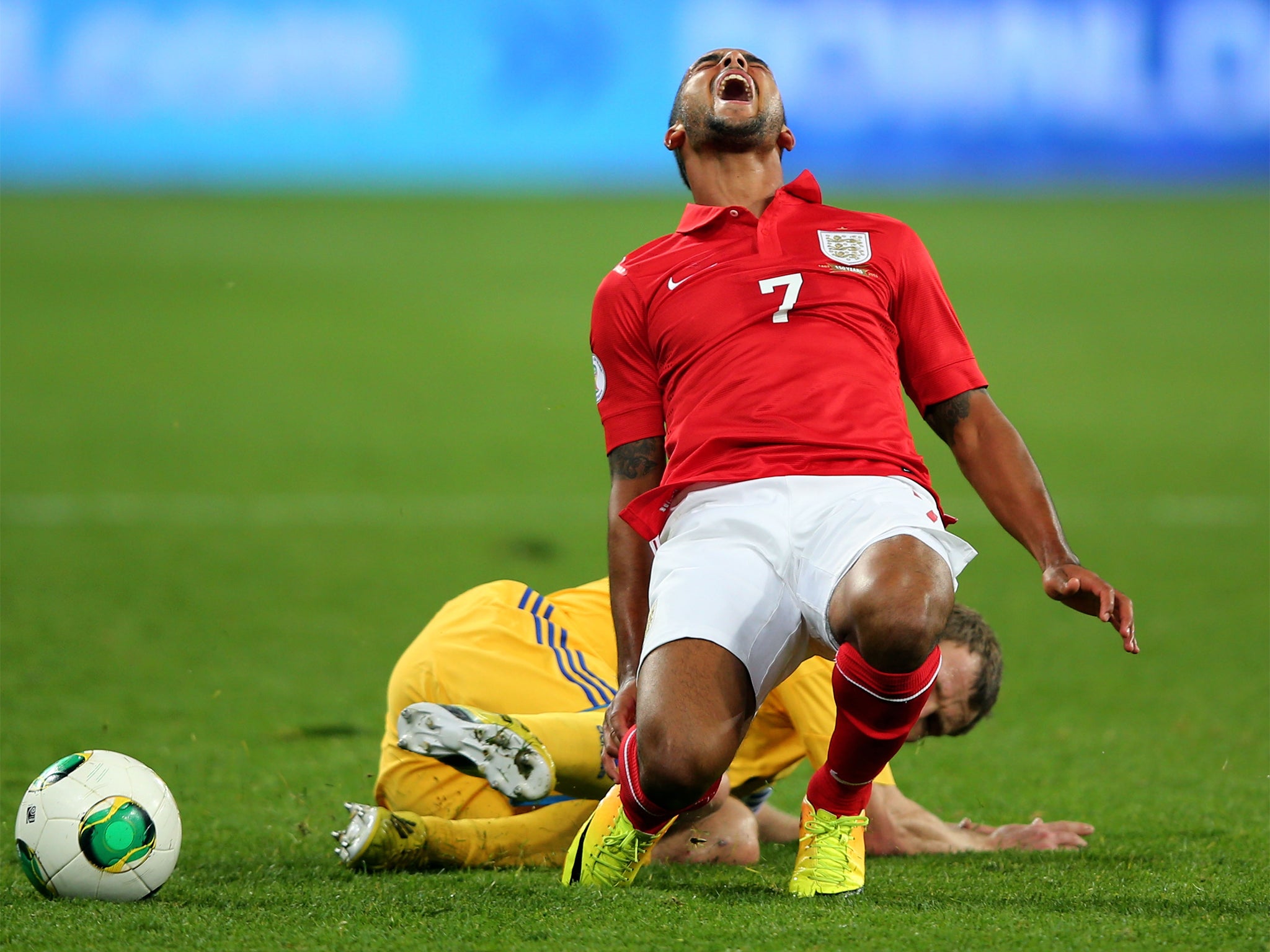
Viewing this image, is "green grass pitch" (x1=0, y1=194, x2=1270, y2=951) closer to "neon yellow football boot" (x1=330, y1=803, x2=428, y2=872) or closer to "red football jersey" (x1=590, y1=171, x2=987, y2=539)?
"neon yellow football boot" (x1=330, y1=803, x2=428, y2=872)

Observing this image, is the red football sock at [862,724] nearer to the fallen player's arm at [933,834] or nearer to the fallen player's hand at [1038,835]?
the fallen player's arm at [933,834]

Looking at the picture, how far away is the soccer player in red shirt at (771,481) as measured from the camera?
2633mm

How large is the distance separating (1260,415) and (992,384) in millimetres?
2234

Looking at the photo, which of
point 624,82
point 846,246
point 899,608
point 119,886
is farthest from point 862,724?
point 624,82

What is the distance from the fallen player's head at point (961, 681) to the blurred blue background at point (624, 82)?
16421mm

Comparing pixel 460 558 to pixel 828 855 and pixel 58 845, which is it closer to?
pixel 58 845

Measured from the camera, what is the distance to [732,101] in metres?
3.05

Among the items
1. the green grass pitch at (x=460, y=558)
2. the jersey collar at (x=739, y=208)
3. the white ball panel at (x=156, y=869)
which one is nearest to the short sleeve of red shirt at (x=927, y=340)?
the jersey collar at (x=739, y=208)

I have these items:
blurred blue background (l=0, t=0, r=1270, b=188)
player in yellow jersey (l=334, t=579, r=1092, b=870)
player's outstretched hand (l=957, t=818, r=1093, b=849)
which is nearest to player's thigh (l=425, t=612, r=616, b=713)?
player in yellow jersey (l=334, t=579, r=1092, b=870)

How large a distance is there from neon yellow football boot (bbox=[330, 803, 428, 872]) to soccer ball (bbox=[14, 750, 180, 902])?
351 millimetres

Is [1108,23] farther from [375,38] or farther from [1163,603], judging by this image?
[1163,603]

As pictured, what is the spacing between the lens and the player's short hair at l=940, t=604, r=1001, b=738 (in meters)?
3.27

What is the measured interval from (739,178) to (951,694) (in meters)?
1.19

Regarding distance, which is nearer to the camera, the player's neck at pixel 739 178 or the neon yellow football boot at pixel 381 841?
the neon yellow football boot at pixel 381 841
